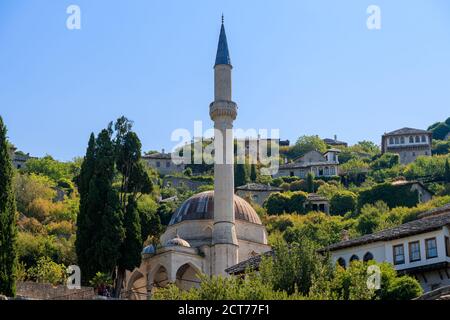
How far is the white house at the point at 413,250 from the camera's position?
1387 inches

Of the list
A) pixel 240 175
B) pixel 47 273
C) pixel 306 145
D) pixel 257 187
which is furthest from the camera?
pixel 306 145

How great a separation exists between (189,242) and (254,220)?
17.0 ft

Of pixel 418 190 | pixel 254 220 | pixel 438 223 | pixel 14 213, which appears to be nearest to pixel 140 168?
pixel 254 220

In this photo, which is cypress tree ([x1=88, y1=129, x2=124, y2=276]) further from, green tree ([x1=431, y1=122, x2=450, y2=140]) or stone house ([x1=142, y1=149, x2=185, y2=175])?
green tree ([x1=431, y1=122, x2=450, y2=140])

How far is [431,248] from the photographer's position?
A: 117 feet

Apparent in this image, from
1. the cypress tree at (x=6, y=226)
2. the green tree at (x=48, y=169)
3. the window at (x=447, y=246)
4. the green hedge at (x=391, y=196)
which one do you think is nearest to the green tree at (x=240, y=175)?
the green hedge at (x=391, y=196)

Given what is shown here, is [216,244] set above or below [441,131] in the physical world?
below

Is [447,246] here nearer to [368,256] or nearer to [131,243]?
[368,256]

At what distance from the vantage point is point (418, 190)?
9494 centimetres

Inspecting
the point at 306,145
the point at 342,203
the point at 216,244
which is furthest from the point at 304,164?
the point at 216,244

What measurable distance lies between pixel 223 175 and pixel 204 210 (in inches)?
218

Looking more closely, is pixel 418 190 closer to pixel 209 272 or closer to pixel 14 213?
pixel 209 272

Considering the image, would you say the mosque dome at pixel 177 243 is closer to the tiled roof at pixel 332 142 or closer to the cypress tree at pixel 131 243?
the cypress tree at pixel 131 243

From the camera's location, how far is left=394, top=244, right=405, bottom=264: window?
36.8 m
